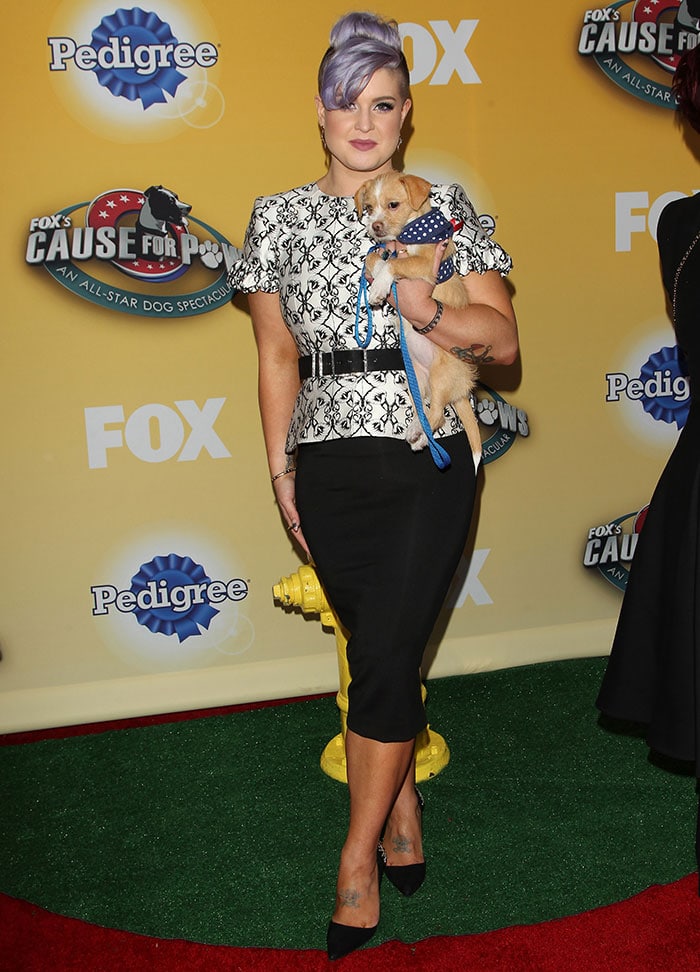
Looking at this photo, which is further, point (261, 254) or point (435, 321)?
point (261, 254)

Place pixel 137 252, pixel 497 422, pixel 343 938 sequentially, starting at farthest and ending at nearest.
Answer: pixel 497 422, pixel 137 252, pixel 343 938

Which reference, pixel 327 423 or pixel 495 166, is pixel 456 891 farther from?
pixel 495 166

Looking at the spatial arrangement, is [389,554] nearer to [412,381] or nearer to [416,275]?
[412,381]

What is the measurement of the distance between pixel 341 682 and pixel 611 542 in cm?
143

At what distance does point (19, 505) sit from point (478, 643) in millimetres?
1878

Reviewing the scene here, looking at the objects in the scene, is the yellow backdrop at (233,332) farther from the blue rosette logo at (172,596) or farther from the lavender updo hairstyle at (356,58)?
the lavender updo hairstyle at (356,58)

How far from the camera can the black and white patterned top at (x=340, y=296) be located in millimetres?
2244

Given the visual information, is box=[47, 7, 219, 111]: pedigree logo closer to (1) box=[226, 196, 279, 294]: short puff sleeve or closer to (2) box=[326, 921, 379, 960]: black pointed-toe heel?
(1) box=[226, 196, 279, 294]: short puff sleeve

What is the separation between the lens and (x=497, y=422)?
380 cm

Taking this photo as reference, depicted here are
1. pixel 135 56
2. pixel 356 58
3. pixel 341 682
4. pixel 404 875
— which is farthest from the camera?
pixel 135 56

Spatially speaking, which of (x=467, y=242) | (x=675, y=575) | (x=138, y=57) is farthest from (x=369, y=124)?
(x=138, y=57)

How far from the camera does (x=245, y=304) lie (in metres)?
3.57

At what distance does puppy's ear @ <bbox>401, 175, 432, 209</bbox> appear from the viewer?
83.3 inches

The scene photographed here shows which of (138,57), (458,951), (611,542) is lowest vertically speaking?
(458,951)
